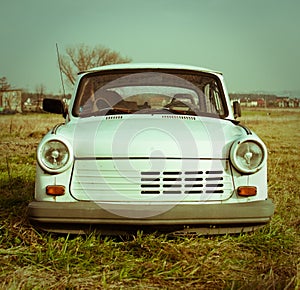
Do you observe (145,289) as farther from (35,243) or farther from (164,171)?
(35,243)

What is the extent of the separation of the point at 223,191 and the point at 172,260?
611 millimetres

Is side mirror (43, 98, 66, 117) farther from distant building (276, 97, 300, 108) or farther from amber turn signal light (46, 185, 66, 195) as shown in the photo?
distant building (276, 97, 300, 108)

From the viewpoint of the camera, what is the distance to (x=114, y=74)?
13.0 feet

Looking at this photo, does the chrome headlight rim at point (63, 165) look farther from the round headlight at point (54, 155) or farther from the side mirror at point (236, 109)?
the side mirror at point (236, 109)

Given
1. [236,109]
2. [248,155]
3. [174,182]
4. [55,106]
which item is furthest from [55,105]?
[248,155]

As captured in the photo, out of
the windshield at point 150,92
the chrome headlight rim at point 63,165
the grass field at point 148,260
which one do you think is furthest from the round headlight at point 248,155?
the chrome headlight rim at point 63,165

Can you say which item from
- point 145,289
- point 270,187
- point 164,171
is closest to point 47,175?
point 164,171

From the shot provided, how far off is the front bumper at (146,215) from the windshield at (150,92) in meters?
1.31

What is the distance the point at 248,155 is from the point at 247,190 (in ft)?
0.83

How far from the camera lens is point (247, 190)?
280 centimetres

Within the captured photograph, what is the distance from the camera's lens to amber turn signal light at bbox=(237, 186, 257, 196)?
110 inches

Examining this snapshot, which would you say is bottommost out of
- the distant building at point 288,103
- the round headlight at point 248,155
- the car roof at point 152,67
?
the distant building at point 288,103

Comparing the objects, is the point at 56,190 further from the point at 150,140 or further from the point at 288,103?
the point at 288,103

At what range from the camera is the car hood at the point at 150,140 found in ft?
8.96
